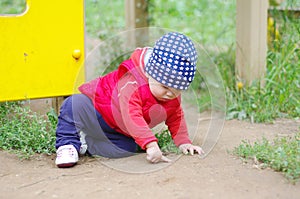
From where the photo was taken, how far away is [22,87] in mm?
3008

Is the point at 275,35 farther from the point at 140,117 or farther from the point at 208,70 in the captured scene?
the point at 140,117

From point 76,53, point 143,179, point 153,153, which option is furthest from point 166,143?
point 76,53

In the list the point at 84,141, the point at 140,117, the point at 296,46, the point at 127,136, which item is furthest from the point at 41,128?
the point at 296,46

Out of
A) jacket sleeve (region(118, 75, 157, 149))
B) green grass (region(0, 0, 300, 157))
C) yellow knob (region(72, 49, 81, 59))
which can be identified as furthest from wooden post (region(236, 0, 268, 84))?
jacket sleeve (region(118, 75, 157, 149))

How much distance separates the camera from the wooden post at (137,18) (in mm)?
5197

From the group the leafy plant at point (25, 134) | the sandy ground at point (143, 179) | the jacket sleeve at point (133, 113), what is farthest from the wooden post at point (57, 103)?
the jacket sleeve at point (133, 113)

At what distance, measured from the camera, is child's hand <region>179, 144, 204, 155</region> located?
102 inches

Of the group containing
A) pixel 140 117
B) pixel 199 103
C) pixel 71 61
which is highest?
pixel 71 61

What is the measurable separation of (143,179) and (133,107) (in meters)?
0.39

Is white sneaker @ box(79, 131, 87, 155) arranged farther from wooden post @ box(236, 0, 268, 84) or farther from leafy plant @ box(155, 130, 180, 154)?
wooden post @ box(236, 0, 268, 84)

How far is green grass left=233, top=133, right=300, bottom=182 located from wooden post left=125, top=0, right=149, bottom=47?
108 inches

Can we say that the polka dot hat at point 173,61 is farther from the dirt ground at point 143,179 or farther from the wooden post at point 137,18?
the wooden post at point 137,18

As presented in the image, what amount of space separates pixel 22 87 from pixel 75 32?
18.4 inches

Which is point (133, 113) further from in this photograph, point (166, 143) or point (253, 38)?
point (253, 38)
